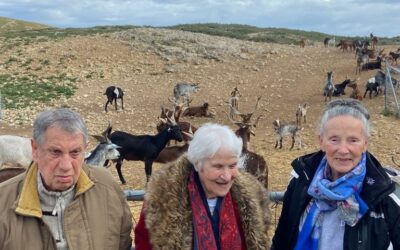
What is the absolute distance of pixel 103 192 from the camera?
3.08 m

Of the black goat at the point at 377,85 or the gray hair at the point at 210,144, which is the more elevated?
the gray hair at the point at 210,144

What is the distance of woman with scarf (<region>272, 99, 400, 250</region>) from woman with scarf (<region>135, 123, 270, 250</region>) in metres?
0.26

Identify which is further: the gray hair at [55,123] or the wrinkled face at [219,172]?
the wrinkled face at [219,172]

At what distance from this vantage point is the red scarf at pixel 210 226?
2.98 m

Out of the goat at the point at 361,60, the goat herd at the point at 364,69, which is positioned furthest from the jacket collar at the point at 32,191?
the goat at the point at 361,60

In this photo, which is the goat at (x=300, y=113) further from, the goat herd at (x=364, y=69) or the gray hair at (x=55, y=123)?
the gray hair at (x=55, y=123)

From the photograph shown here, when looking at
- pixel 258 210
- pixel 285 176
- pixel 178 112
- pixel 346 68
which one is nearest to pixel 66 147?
pixel 258 210

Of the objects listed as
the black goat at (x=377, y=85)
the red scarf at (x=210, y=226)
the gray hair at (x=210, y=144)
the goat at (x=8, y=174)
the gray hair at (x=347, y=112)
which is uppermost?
the gray hair at (x=347, y=112)

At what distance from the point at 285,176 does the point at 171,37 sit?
19.9 metres

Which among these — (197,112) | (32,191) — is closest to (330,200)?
(32,191)

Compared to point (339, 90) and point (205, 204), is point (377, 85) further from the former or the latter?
point (205, 204)

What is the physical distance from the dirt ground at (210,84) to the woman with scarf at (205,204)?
7.69m

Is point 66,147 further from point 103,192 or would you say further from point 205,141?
point 205,141

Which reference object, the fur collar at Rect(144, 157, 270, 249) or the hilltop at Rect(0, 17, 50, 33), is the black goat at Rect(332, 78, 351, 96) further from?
the hilltop at Rect(0, 17, 50, 33)
